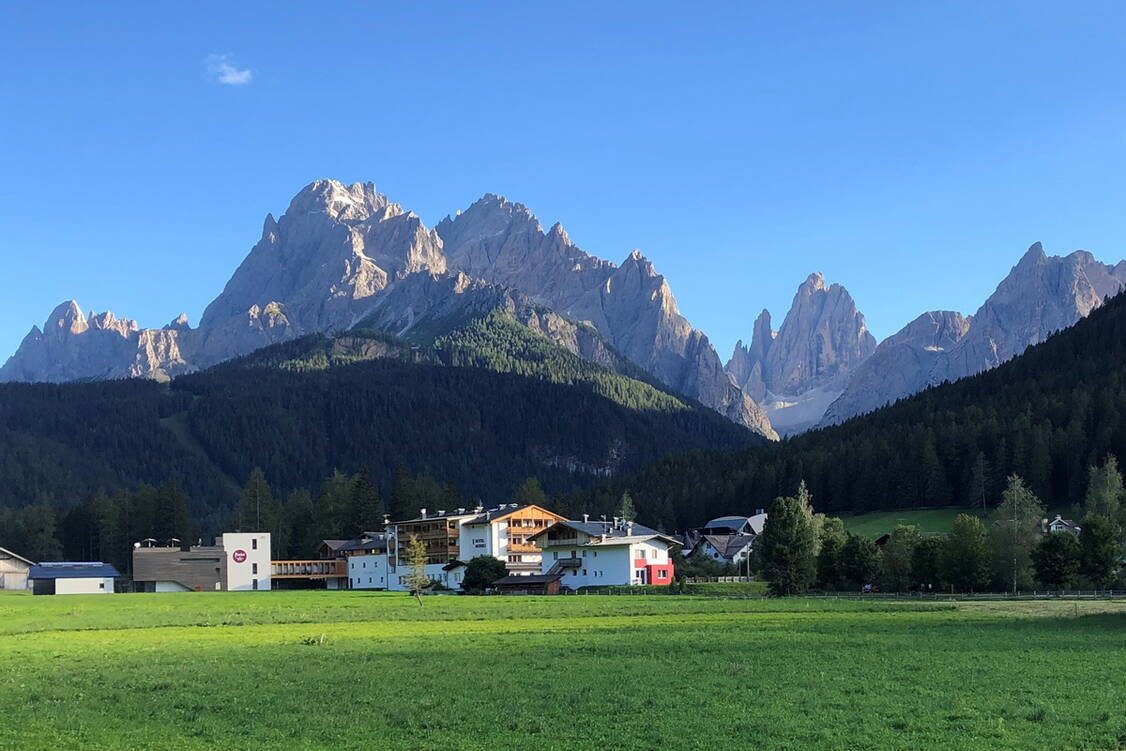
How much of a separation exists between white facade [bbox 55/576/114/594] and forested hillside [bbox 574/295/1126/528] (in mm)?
80976

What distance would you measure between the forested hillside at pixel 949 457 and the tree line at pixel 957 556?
2151 inches

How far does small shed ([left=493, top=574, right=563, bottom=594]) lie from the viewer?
11631 cm

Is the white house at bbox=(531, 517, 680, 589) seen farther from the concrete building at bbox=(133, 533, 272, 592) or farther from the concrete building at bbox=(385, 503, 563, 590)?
the concrete building at bbox=(133, 533, 272, 592)

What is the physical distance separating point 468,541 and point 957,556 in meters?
63.1

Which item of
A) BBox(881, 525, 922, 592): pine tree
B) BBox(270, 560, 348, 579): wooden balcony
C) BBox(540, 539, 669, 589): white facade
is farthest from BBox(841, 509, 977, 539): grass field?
BBox(270, 560, 348, 579): wooden balcony

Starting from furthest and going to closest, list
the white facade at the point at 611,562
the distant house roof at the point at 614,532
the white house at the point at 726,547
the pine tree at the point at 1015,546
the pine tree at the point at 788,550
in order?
the white house at the point at 726,547, the distant house roof at the point at 614,532, the white facade at the point at 611,562, the pine tree at the point at 1015,546, the pine tree at the point at 788,550

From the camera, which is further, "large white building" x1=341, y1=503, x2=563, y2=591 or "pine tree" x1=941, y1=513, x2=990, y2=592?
"large white building" x1=341, y1=503, x2=563, y2=591

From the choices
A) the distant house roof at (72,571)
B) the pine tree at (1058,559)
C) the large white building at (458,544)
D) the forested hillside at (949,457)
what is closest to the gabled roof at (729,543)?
the forested hillside at (949,457)

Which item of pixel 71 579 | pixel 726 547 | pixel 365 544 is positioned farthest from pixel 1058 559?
pixel 71 579

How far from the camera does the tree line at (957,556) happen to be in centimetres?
9150

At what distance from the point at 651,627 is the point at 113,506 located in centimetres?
13696

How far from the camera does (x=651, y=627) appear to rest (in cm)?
5456

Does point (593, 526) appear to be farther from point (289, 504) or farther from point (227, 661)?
point (227, 661)

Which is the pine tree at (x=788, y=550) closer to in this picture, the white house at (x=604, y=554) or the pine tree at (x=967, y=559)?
the pine tree at (x=967, y=559)
